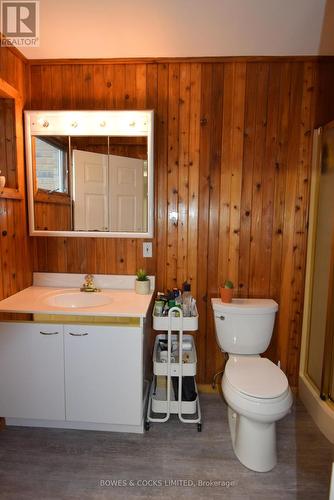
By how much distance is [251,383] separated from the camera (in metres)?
1.70

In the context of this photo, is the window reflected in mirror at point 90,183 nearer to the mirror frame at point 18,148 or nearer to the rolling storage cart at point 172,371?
the mirror frame at point 18,148

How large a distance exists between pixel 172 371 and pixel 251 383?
0.52m

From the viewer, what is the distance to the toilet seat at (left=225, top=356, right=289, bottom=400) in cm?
162

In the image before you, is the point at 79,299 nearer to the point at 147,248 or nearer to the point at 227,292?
the point at 147,248

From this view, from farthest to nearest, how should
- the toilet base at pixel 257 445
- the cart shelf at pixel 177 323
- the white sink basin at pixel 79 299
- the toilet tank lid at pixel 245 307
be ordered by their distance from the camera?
1. the white sink basin at pixel 79 299
2. the toilet tank lid at pixel 245 307
3. the cart shelf at pixel 177 323
4. the toilet base at pixel 257 445

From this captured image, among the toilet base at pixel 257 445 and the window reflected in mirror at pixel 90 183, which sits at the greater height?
the window reflected in mirror at pixel 90 183

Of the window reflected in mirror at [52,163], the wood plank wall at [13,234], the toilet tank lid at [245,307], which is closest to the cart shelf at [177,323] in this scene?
the toilet tank lid at [245,307]

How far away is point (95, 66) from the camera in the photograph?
2.21 m

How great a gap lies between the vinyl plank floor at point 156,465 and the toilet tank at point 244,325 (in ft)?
1.73

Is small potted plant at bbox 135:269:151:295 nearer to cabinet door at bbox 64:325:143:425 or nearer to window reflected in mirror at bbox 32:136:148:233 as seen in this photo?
window reflected in mirror at bbox 32:136:148:233

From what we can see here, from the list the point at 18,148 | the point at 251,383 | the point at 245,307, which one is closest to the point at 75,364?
the point at 251,383

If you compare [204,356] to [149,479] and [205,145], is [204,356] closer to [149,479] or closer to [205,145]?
[149,479]

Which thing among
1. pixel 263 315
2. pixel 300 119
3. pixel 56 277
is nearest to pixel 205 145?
pixel 300 119

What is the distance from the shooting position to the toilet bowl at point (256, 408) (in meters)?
1.59
